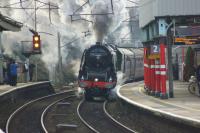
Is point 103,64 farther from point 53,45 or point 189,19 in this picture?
point 53,45

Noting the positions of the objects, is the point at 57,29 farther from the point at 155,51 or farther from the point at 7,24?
the point at 155,51

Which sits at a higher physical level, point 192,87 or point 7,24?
point 7,24

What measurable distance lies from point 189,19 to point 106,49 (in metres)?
7.91

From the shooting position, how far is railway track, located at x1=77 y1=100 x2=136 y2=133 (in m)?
19.6

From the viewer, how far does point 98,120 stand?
74.6ft

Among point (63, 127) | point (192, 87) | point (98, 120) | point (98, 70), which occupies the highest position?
point (98, 70)

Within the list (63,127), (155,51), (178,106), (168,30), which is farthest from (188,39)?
(63,127)

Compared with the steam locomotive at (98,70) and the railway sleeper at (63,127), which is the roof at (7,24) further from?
the railway sleeper at (63,127)

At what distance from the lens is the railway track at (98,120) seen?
19.6m

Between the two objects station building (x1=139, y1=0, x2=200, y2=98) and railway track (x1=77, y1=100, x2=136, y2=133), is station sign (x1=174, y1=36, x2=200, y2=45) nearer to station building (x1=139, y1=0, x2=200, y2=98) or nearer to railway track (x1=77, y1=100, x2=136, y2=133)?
station building (x1=139, y1=0, x2=200, y2=98)

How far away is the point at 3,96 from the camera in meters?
27.3

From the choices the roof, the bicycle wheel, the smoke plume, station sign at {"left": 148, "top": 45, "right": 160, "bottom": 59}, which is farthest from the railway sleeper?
the smoke plume

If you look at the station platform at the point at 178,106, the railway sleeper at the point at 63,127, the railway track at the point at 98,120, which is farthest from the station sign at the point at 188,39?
the railway sleeper at the point at 63,127

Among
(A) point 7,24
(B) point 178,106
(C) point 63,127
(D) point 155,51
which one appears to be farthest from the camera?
(A) point 7,24
